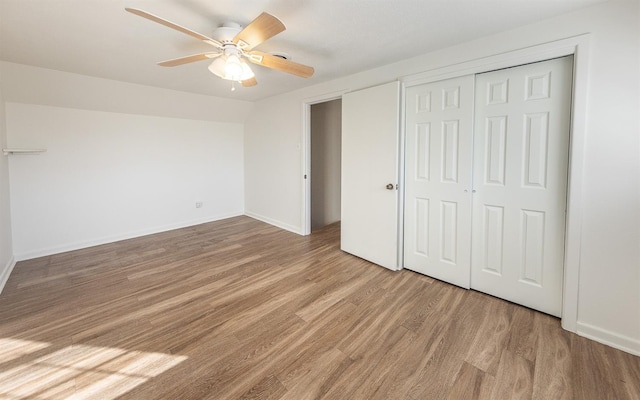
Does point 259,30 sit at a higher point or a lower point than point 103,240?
higher

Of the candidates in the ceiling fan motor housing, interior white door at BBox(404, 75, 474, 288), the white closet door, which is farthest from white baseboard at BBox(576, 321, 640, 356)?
the ceiling fan motor housing

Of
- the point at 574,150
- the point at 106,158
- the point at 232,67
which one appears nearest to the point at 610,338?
the point at 574,150

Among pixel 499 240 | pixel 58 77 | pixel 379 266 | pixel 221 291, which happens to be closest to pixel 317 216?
pixel 379 266

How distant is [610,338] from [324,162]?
13.4 ft

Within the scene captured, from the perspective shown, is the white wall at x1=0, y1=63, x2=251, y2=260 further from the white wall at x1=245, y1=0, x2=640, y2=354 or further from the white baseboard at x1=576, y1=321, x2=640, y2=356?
the white baseboard at x1=576, y1=321, x2=640, y2=356

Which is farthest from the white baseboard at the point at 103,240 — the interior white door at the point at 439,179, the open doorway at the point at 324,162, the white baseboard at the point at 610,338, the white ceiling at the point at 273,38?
the white baseboard at the point at 610,338

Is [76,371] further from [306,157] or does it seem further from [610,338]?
[610,338]

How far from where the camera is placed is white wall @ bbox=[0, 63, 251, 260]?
3326 mm

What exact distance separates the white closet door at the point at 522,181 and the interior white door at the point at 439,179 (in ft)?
0.33

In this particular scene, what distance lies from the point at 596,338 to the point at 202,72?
427 cm

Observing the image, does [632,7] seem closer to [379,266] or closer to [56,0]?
[379,266]

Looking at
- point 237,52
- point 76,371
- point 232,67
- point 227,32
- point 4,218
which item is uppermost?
point 227,32

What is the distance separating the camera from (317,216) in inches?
200

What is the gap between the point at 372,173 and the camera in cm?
314
